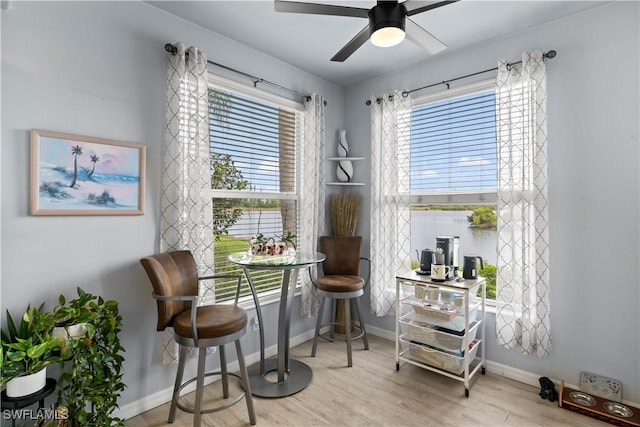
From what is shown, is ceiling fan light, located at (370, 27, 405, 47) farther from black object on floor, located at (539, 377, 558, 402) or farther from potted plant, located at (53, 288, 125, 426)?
black object on floor, located at (539, 377, 558, 402)

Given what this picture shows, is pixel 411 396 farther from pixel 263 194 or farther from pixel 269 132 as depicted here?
pixel 269 132

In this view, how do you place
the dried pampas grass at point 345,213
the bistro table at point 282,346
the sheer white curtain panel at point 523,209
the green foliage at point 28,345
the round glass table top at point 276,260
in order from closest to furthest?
the green foliage at point 28,345 → the round glass table top at point 276,260 → the bistro table at point 282,346 → the sheer white curtain panel at point 523,209 → the dried pampas grass at point 345,213

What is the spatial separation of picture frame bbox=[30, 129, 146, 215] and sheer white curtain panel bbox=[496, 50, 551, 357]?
2.62 m

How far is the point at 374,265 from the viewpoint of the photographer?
10.8 ft

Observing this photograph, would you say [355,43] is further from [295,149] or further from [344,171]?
[344,171]

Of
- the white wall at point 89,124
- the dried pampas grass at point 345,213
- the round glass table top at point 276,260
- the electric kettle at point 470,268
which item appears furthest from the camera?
the dried pampas grass at point 345,213

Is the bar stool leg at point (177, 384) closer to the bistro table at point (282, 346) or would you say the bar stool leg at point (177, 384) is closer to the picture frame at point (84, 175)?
the bistro table at point (282, 346)

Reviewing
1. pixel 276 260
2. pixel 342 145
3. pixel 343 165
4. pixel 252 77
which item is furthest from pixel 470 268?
pixel 252 77

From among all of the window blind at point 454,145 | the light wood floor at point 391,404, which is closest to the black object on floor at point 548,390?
the light wood floor at point 391,404

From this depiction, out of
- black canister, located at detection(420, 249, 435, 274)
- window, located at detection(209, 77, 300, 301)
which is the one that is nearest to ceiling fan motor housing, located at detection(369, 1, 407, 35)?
window, located at detection(209, 77, 300, 301)

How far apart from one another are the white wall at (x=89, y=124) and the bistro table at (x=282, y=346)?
0.63 m

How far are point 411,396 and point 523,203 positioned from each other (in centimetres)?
162

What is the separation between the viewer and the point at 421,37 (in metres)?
1.85

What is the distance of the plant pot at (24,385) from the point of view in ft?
4.83
